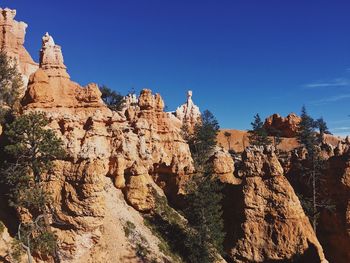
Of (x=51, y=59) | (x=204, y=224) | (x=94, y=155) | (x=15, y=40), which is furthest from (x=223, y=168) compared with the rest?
(x=15, y=40)

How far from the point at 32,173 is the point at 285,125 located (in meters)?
93.1

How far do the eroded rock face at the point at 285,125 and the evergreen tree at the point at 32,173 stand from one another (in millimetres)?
87491

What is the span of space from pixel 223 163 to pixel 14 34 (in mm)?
54752

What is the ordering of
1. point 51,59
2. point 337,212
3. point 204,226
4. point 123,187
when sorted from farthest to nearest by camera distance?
point 51,59, point 337,212, point 123,187, point 204,226

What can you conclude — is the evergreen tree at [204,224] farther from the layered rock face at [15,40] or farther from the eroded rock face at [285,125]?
the eroded rock face at [285,125]

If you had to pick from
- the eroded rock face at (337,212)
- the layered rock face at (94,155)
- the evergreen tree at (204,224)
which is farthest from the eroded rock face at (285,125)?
the evergreen tree at (204,224)

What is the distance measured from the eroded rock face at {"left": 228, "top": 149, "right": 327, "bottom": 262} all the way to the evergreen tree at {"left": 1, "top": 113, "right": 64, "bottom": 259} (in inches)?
784

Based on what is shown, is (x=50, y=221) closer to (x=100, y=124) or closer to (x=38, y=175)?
(x=38, y=175)

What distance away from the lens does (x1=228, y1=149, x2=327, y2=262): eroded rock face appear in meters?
37.5

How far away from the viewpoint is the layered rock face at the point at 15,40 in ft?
245

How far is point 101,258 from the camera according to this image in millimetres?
29422

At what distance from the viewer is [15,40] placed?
77.3 meters

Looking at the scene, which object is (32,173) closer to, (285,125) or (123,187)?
(123,187)

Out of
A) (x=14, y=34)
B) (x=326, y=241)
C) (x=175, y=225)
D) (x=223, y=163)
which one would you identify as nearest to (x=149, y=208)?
(x=175, y=225)
